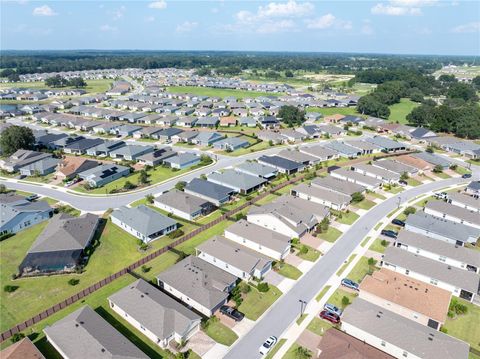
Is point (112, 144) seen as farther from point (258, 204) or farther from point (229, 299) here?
point (229, 299)

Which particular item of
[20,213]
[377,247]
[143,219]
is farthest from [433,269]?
[20,213]

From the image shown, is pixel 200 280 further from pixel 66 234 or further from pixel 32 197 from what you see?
pixel 32 197

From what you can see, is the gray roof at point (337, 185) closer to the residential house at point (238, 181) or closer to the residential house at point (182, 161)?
the residential house at point (238, 181)

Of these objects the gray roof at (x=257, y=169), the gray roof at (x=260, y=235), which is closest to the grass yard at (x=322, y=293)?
the gray roof at (x=260, y=235)

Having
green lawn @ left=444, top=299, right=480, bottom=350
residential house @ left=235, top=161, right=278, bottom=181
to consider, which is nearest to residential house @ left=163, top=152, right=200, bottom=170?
residential house @ left=235, top=161, right=278, bottom=181

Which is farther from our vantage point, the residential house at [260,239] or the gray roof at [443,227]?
the gray roof at [443,227]

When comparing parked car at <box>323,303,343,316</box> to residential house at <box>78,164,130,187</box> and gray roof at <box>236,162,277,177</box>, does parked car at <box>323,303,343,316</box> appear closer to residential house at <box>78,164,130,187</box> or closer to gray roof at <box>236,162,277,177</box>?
gray roof at <box>236,162,277,177</box>
